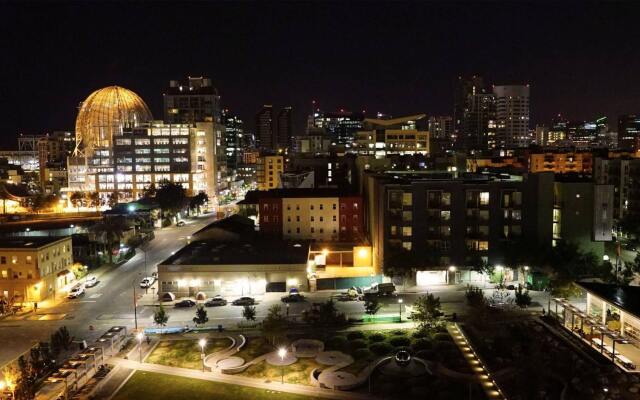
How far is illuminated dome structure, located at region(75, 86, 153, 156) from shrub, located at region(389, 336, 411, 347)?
115405mm

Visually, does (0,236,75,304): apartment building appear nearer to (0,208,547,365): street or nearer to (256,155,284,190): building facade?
(0,208,547,365): street

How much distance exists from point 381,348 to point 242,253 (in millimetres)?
23495

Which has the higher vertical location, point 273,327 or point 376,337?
point 273,327

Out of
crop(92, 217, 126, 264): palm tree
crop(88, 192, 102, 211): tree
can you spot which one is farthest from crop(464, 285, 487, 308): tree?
crop(88, 192, 102, 211): tree

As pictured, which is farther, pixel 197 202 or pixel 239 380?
pixel 197 202

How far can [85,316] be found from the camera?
45094 millimetres

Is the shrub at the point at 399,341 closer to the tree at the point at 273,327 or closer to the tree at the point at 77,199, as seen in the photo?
the tree at the point at 273,327

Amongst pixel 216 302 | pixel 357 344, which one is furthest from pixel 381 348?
pixel 216 302

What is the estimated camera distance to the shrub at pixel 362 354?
35.5m

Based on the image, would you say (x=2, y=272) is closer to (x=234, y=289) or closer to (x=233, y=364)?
(x=234, y=289)

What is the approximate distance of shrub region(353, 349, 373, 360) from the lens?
116ft

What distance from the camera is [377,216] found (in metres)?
57.9

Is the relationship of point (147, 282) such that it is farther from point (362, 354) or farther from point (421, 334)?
point (421, 334)

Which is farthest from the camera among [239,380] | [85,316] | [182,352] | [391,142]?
[391,142]
